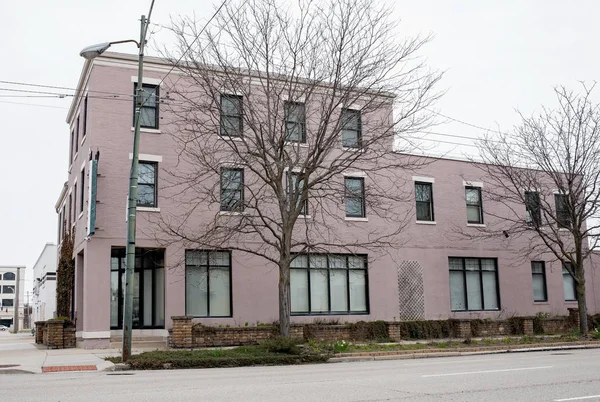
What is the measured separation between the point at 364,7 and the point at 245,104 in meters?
4.74

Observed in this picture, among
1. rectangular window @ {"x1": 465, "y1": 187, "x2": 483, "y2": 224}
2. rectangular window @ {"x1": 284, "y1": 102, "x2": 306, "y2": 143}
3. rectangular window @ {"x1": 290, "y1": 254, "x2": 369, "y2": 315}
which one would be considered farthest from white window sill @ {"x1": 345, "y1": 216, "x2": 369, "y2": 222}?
rectangular window @ {"x1": 284, "y1": 102, "x2": 306, "y2": 143}

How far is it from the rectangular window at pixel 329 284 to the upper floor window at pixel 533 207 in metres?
7.43

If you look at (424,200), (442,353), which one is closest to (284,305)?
(442,353)

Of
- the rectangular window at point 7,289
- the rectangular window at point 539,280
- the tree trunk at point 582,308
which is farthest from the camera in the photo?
the rectangular window at point 7,289

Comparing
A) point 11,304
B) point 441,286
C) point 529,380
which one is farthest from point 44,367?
point 11,304

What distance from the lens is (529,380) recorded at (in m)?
12.0

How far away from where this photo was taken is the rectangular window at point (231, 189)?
22.3 m

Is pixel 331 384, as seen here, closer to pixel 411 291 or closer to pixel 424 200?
pixel 411 291

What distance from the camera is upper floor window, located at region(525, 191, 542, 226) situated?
27.9 meters

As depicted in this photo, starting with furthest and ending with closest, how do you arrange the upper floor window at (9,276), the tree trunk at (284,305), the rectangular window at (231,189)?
the upper floor window at (9,276)
the rectangular window at (231,189)
the tree trunk at (284,305)

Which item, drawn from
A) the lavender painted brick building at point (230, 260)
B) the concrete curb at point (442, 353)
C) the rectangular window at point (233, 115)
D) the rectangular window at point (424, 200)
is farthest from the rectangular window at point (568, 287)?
the rectangular window at point (233, 115)

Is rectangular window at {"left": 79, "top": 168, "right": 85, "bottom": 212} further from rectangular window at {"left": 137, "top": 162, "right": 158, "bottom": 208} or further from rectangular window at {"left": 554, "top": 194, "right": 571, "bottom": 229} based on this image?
rectangular window at {"left": 554, "top": 194, "right": 571, "bottom": 229}

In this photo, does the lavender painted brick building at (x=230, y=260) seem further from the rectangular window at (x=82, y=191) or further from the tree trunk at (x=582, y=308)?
the tree trunk at (x=582, y=308)

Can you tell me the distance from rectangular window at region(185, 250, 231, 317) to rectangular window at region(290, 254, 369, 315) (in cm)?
269
